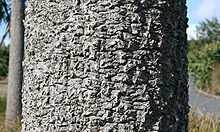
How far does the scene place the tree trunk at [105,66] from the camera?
182 cm

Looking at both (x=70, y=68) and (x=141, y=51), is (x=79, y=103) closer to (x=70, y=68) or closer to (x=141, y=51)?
(x=70, y=68)

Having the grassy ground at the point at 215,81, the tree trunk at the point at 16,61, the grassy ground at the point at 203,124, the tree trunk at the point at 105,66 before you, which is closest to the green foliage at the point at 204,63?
the grassy ground at the point at 215,81

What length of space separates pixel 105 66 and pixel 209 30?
50.4 m

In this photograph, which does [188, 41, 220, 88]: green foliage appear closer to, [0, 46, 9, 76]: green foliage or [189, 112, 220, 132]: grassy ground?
[0, 46, 9, 76]: green foliage

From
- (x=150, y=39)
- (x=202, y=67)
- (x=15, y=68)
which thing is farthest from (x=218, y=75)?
(x=150, y=39)

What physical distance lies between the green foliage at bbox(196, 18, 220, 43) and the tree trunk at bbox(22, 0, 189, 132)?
48826mm

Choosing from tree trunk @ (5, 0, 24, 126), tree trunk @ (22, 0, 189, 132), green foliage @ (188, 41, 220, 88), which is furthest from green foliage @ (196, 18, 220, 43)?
tree trunk @ (22, 0, 189, 132)

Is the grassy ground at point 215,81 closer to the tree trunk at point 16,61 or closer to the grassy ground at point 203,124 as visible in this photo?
the tree trunk at point 16,61

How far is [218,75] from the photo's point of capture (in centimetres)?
3291

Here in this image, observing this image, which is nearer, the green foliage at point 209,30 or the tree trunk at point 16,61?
the tree trunk at point 16,61

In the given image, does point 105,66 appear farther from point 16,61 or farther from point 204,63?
point 204,63

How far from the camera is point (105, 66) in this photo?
1816 millimetres

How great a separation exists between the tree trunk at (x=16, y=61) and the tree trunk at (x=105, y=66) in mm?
9064

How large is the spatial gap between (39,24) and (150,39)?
0.33 metres
